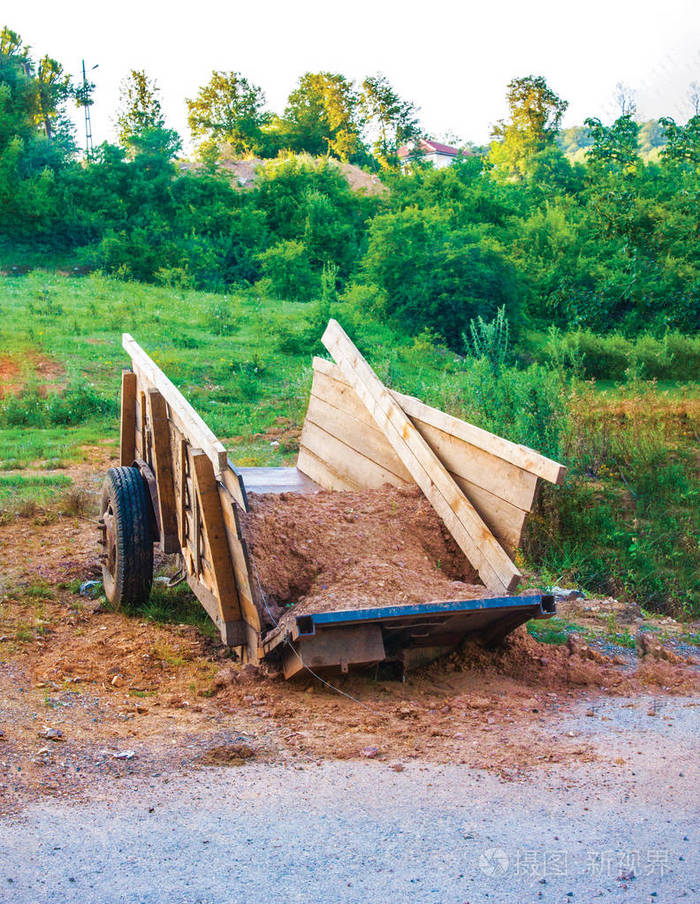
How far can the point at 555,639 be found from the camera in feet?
15.6

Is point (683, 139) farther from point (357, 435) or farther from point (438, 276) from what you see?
point (438, 276)

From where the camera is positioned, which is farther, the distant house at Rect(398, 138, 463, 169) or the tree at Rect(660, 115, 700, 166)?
the distant house at Rect(398, 138, 463, 169)

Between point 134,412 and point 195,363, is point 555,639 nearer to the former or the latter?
point 134,412

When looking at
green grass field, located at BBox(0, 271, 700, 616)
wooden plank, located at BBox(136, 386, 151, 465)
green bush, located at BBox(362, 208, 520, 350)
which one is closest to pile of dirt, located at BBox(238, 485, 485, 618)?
wooden plank, located at BBox(136, 386, 151, 465)

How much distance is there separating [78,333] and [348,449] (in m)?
11.8

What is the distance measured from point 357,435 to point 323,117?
43.2 meters

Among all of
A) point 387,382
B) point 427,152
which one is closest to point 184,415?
point 387,382

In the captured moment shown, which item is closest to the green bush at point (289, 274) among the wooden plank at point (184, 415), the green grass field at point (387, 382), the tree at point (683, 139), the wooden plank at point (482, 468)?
the green grass field at point (387, 382)

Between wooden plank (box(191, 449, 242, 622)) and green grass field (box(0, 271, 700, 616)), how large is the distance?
227 cm

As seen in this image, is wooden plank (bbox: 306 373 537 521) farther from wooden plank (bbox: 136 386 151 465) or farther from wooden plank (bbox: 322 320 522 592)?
wooden plank (bbox: 136 386 151 465)

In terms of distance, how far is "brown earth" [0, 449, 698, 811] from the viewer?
314cm

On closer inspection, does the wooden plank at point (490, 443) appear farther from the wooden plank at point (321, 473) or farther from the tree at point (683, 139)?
the tree at point (683, 139)

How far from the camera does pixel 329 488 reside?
5551 mm

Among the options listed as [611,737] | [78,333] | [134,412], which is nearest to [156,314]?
[78,333]
